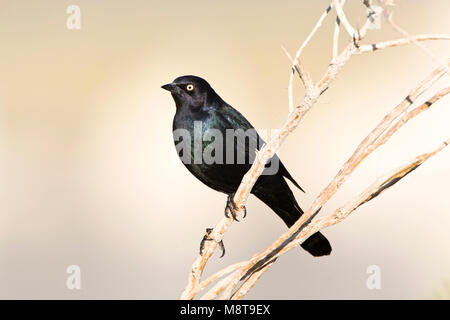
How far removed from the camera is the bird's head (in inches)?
123

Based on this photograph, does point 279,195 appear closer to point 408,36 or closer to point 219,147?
point 219,147

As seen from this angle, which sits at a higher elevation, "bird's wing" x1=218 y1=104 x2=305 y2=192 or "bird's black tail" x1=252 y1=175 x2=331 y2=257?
"bird's wing" x1=218 y1=104 x2=305 y2=192

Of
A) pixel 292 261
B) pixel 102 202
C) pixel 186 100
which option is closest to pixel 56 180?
pixel 102 202

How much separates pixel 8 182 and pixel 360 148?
16.6ft

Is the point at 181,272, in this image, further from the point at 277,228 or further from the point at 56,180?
the point at 56,180

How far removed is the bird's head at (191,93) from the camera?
10.3 ft

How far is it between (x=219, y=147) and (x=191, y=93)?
328 millimetres

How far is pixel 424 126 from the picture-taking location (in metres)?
4.92

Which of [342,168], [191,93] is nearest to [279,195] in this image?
[191,93]

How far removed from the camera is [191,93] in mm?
3139
